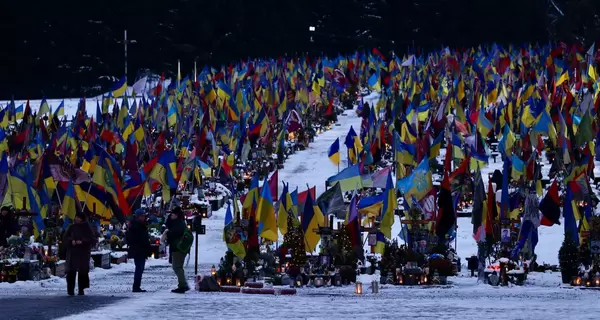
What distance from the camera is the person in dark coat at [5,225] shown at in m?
32.8

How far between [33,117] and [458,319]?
44.9m

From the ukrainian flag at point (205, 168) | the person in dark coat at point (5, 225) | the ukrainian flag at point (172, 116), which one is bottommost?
the person in dark coat at point (5, 225)

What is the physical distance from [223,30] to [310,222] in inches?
3337

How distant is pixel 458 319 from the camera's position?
19.3 metres

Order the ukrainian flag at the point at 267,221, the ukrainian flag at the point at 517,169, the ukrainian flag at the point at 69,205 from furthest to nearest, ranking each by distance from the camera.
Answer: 1. the ukrainian flag at the point at 517,169
2. the ukrainian flag at the point at 69,205
3. the ukrainian flag at the point at 267,221

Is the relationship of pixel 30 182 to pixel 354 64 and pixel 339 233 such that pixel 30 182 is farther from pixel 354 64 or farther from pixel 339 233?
pixel 354 64

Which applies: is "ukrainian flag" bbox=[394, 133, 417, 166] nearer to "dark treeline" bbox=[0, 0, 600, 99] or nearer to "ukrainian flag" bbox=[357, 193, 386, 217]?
"ukrainian flag" bbox=[357, 193, 386, 217]

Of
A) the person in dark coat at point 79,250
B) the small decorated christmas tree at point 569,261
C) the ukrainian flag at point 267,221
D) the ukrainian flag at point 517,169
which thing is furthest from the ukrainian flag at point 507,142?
the person in dark coat at point 79,250

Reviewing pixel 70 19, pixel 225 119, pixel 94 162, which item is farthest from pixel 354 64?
pixel 94 162

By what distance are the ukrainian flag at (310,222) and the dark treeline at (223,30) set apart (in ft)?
221

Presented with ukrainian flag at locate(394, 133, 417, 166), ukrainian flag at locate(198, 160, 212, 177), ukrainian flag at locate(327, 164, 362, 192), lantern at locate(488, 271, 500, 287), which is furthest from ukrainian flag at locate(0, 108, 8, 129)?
lantern at locate(488, 271, 500, 287)

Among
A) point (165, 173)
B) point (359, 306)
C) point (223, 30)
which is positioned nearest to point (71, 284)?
point (359, 306)

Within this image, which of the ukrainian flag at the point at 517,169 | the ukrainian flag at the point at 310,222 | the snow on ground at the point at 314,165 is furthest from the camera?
the snow on ground at the point at 314,165

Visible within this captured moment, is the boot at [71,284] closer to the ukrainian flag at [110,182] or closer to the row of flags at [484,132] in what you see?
the row of flags at [484,132]
